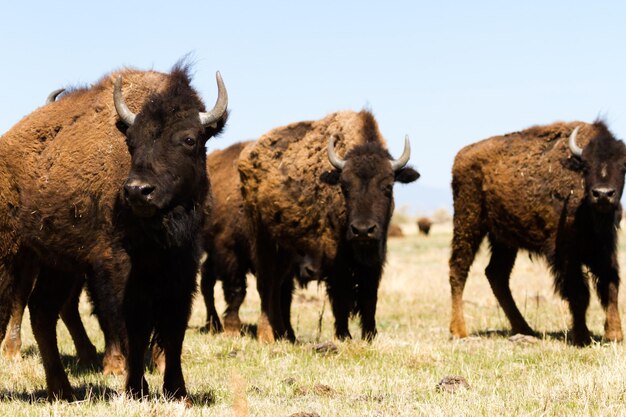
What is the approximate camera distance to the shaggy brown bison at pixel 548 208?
10297 mm

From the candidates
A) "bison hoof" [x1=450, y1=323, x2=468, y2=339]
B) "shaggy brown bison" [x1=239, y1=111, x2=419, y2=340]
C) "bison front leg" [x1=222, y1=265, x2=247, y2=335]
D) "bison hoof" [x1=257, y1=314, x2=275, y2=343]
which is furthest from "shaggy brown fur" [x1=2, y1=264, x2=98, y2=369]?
"bison hoof" [x1=450, y1=323, x2=468, y2=339]

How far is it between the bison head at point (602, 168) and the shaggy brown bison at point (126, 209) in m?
→ 5.32

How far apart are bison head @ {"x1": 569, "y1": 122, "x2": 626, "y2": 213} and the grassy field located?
5.62ft

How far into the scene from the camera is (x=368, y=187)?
32.7 feet

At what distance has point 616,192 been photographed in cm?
1005

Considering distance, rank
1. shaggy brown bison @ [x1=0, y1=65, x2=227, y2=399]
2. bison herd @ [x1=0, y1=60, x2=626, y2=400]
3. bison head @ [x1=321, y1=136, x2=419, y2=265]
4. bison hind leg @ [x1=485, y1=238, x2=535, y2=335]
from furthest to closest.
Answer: bison hind leg @ [x1=485, y1=238, x2=535, y2=335] < bison head @ [x1=321, y1=136, x2=419, y2=265] < bison herd @ [x1=0, y1=60, x2=626, y2=400] < shaggy brown bison @ [x1=0, y1=65, x2=227, y2=399]

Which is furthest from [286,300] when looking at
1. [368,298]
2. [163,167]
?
[163,167]

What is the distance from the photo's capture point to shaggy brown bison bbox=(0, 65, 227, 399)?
6.29m

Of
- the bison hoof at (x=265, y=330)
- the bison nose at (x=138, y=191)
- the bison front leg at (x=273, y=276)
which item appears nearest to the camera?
the bison nose at (x=138, y=191)

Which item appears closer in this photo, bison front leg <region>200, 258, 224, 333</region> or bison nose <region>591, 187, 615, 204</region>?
bison nose <region>591, 187, 615, 204</region>

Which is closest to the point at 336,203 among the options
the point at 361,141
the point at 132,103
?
the point at 361,141

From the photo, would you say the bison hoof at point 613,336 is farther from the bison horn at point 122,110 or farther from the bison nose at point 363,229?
the bison horn at point 122,110

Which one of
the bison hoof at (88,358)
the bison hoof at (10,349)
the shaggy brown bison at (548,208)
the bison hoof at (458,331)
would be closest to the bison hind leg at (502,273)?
the shaggy brown bison at (548,208)

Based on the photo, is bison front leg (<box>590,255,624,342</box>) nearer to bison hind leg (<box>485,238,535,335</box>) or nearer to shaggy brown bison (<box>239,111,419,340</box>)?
bison hind leg (<box>485,238,535,335</box>)
